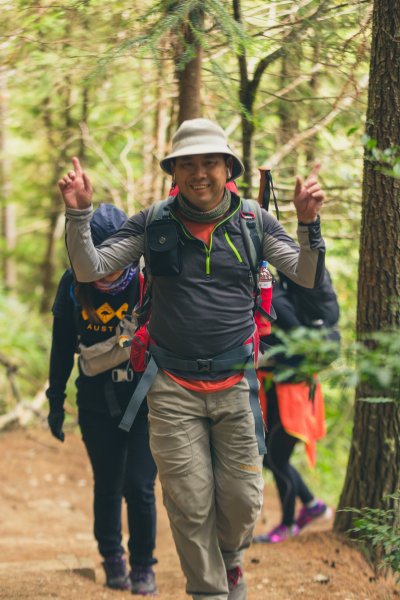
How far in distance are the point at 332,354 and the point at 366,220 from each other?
7.71 ft

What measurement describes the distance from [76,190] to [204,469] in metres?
1.53

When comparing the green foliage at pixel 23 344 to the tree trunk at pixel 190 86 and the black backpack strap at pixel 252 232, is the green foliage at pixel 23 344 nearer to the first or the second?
the tree trunk at pixel 190 86

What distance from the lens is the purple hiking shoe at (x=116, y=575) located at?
4.86 metres

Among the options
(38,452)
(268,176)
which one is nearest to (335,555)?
(268,176)

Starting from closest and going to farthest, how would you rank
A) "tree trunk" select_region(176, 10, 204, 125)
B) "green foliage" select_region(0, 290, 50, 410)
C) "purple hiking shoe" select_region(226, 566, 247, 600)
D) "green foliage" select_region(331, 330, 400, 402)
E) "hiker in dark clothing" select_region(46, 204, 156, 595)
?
"green foliage" select_region(331, 330, 400, 402) → "purple hiking shoe" select_region(226, 566, 247, 600) → "hiker in dark clothing" select_region(46, 204, 156, 595) → "tree trunk" select_region(176, 10, 204, 125) → "green foliage" select_region(0, 290, 50, 410)

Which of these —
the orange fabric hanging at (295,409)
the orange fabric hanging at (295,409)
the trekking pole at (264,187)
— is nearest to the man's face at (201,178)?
the trekking pole at (264,187)

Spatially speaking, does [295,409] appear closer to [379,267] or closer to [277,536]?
[277,536]

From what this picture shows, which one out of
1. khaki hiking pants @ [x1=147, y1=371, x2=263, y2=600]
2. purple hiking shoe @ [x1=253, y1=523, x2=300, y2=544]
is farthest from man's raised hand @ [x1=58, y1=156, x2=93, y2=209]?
purple hiking shoe @ [x1=253, y1=523, x2=300, y2=544]

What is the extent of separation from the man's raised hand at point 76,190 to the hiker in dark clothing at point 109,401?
2.84 feet

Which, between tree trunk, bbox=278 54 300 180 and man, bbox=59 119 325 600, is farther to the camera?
tree trunk, bbox=278 54 300 180

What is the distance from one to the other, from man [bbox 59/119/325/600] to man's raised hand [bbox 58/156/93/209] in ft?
0.34

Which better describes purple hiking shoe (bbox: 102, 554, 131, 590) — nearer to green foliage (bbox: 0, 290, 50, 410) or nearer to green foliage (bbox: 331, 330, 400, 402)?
green foliage (bbox: 331, 330, 400, 402)

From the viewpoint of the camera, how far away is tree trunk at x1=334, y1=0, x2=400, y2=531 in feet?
13.9

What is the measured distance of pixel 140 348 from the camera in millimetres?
4070
